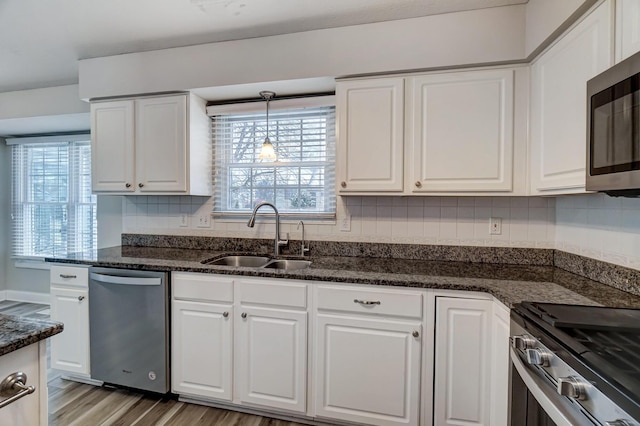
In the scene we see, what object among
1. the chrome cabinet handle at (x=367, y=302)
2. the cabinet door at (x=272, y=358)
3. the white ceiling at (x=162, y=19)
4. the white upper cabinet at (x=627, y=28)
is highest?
the white ceiling at (x=162, y=19)

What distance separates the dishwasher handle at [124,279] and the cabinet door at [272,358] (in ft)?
1.91

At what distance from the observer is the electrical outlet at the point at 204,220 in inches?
109

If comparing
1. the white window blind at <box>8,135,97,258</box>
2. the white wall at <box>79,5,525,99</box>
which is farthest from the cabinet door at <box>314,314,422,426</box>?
the white window blind at <box>8,135,97,258</box>

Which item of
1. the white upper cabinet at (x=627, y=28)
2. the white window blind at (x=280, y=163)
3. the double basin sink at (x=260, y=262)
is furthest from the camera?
the white window blind at (x=280, y=163)

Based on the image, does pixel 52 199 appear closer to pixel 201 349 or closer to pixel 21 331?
pixel 201 349

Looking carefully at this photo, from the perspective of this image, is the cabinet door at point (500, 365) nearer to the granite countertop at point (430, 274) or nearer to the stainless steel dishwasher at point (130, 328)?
the granite countertop at point (430, 274)

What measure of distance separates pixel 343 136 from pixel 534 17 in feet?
3.86

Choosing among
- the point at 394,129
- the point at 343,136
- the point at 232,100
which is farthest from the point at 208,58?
the point at 394,129

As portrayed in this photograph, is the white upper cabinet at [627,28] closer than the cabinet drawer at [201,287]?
Yes

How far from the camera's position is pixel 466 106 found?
195 centimetres

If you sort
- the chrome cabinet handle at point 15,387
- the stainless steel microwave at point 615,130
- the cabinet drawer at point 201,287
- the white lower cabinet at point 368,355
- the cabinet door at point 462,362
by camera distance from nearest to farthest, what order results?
the chrome cabinet handle at point 15,387
the stainless steel microwave at point 615,130
the cabinet door at point 462,362
the white lower cabinet at point 368,355
the cabinet drawer at point 201,287

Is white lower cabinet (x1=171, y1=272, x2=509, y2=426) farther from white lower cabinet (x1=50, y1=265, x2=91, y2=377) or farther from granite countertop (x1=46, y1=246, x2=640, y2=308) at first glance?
white lower cabinet (x1=50, y1=265, x2=91, y2=377)

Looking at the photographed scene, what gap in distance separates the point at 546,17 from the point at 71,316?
334 centimetres

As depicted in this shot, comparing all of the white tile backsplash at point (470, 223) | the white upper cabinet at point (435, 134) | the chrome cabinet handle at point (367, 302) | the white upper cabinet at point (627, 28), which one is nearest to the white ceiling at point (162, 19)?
the white upper cabinet at point (435, 134)
